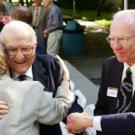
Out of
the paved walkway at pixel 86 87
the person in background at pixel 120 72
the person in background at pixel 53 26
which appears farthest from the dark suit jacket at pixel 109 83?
the person in background at pixel 53 26

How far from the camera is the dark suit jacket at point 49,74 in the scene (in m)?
2.43

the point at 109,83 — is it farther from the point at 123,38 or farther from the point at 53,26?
the point at 53,26

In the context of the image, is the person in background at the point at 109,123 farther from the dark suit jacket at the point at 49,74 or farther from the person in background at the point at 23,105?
A: the dark suit jacket at the point at 49,74

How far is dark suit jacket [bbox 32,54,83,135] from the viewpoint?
2.43m

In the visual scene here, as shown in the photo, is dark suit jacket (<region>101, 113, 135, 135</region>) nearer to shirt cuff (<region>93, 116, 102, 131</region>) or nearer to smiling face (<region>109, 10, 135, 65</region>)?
shirt cuff (<region>93, 116, 102, 131</region>)

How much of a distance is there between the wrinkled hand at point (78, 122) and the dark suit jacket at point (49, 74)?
0.26m

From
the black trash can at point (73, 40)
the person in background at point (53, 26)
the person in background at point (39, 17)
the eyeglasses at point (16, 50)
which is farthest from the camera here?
the black trash can at point (73, 40)

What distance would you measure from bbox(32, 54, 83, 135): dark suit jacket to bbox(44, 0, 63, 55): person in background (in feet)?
23.5

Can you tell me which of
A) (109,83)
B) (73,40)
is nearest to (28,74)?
(109,83)

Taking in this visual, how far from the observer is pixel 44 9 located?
31.5ft

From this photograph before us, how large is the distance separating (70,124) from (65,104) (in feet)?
0.69

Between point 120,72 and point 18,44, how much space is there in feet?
1.85

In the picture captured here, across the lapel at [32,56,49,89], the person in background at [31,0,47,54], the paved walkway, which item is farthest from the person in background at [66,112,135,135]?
the person in background at [31,0,47,54]

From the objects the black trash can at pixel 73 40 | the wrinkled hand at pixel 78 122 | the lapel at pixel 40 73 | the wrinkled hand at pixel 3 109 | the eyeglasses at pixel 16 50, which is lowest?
the black trash can at pixel 73 40
